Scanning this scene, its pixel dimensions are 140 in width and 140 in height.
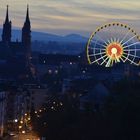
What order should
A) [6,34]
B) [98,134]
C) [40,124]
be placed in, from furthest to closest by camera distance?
[6,34] < [40,124] < [98,134]

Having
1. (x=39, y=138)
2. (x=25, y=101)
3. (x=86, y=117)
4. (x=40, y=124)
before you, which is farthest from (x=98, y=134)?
(x=25, y=101)

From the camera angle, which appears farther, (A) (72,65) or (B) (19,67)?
(A) (72,65)

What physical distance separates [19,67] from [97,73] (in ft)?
41.5

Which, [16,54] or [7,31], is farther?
[7,31]

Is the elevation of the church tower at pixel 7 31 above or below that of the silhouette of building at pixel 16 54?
above

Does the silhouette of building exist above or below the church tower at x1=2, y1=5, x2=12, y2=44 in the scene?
below

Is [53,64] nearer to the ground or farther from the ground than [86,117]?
farther from the ground

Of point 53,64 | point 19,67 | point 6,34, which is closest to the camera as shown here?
point 19,67

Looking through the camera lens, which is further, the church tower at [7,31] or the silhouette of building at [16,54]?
the church tower at [7,31]

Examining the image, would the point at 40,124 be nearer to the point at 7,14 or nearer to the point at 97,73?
the point at 97,73

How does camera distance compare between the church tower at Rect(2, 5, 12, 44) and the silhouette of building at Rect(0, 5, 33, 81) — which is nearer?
the silhouette of building at Rect(0, 5, 33, 81)

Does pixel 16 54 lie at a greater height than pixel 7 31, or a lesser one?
lesser

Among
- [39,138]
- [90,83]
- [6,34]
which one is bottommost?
[39,138]

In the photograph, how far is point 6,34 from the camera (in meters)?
124
